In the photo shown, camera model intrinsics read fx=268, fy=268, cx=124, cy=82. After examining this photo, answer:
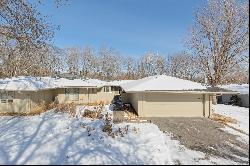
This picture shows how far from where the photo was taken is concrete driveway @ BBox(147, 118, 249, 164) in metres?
12.5

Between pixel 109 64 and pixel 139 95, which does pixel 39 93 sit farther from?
pixel 109 64

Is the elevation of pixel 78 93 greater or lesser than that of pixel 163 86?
lesser

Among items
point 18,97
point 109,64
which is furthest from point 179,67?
point 18,97

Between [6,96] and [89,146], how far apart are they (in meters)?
16.9

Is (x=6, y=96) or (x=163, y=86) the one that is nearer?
(x=163, y=86)

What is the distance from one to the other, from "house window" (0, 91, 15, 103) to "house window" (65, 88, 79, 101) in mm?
7157

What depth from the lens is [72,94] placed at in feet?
107

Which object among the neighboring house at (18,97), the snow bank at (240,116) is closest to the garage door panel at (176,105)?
the snow bank at (240,116)

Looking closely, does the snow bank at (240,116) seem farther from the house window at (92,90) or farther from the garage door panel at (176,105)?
the house window at (92,90)

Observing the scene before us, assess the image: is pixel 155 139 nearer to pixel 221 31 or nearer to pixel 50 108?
pixel 50 108

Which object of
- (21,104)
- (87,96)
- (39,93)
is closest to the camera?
(21,104)

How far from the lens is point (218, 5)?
32375 mm

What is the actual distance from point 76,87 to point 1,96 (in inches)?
321

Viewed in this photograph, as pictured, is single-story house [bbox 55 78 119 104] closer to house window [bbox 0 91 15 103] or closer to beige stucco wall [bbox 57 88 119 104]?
beige stucco wall [bbox 57 88 119 104]
